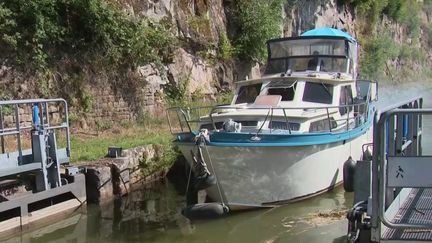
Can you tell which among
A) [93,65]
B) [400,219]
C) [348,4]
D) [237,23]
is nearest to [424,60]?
[348,4]

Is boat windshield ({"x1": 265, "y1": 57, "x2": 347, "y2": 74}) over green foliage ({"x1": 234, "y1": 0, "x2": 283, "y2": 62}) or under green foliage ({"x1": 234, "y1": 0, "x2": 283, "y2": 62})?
under

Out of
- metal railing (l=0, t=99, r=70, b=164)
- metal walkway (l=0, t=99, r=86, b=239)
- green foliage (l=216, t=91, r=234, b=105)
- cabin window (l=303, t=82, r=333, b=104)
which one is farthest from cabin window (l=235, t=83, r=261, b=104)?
green foliage (l=216, t=91, r=234, b=105)

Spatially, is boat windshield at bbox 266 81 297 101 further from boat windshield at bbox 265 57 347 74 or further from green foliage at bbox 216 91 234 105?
green foliage at bbox 216 91 234 105

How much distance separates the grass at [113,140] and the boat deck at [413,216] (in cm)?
747

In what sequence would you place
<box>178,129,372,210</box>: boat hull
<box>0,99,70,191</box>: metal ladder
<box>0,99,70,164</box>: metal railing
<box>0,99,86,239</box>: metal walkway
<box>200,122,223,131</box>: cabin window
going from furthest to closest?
<box>200,122,223,131</box>: cabin window, <box>0,99,70,164</box>: metal railing, <box>178,129,372,210</box>: boat hull, <box>0,99,70,191</box>: metal ladder, <box>0,99,86,239</box>: metal walkway

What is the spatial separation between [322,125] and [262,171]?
5.93 feet

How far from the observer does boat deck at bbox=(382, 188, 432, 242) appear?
4691 millimetres

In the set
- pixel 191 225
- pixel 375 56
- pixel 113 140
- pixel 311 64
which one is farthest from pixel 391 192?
pixel 375 56

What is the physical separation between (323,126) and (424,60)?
127 feet

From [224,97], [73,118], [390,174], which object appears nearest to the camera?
[390,174]

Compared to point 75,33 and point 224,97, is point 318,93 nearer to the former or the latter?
point 75,33

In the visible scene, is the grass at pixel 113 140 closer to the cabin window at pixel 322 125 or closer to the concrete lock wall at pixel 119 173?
the concrete lock wall at pixel 119 173

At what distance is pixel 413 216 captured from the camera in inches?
205

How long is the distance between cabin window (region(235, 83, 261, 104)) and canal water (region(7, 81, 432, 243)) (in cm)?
272
